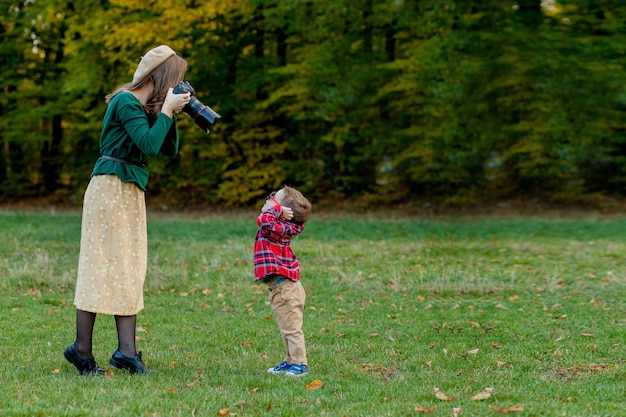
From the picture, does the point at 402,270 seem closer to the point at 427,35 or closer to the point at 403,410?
the point at 403,410

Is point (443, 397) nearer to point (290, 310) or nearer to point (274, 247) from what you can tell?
point (290, 310)

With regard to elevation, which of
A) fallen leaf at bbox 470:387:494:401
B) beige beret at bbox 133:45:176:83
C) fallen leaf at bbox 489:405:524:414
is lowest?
fallen leaf at bbox 470:387:494:401

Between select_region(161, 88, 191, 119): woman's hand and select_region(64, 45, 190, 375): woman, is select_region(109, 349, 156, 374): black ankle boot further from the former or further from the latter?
select_region(161, 88, 191, 119): woman's hand

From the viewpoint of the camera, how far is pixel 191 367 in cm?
528

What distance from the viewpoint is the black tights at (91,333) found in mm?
4832

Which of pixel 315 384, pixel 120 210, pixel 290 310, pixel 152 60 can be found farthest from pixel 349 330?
pixel 152 60

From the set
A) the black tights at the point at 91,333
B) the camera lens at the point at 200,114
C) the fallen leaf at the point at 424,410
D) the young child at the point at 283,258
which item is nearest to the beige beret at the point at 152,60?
the camera lens at the point at 200,114

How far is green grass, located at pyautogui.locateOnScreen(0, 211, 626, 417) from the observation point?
14.4ft

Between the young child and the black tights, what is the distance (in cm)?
92

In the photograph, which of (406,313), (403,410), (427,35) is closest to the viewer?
(403,410)

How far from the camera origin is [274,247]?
16.1 feet

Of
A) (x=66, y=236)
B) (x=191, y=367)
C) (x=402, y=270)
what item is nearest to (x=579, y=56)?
(x=402, y=270)

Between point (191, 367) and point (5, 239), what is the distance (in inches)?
343

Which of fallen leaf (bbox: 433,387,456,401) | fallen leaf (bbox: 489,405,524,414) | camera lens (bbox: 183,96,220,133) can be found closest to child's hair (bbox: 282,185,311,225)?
camera lens (bbox: 183,96,220,133)
